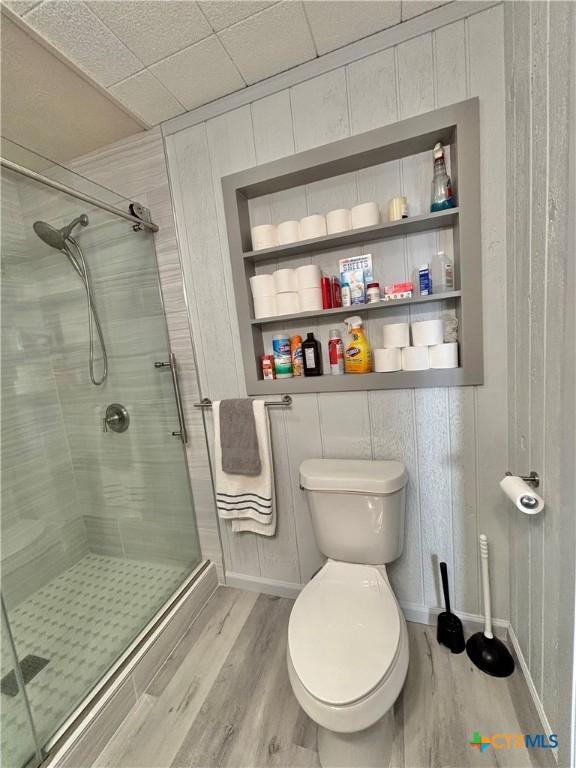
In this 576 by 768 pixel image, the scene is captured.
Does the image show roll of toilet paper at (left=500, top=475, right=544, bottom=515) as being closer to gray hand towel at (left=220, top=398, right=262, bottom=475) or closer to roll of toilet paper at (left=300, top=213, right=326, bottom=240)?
gray hand towel at (left=220, top=398, right=262, bottom=475)

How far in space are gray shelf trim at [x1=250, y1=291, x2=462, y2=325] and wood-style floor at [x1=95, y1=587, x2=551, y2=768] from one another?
1.35 m

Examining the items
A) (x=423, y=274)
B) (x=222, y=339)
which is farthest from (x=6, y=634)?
(x=423, y=274)

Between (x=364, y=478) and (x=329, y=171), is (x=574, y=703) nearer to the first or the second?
(x=364, y=478)

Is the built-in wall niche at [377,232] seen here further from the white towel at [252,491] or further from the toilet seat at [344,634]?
the toilet seat at [344,634]

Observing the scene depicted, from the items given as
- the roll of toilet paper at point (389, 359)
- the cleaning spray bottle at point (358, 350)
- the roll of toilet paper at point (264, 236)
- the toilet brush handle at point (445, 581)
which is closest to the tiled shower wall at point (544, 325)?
the toilet brush handle at point (445, 581)

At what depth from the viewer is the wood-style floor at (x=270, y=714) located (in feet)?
3.05

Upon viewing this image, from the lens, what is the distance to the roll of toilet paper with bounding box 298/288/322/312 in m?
1.23

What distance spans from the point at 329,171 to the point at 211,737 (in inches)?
81.1

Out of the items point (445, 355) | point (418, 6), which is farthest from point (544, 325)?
point (418, 6)

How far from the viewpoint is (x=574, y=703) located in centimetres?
68

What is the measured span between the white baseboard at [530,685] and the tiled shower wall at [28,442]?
178 cm

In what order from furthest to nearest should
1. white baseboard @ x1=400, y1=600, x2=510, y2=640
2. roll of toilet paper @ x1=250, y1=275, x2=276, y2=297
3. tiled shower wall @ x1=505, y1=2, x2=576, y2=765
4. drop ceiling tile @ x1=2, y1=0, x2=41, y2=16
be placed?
roll of toilet paper @ x1=250, y1=275, x2=276, y2=297
white baseboard @ x1=400, y1=600, x2=510, y2=640
drop ceiling tile @ x1=2, y1=0, x2=41, y2=16
tiled shower wall @ x1=505, y1=2, x2=576, y2=765

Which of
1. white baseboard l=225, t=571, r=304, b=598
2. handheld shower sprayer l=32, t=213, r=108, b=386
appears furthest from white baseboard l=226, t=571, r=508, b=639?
handheld shower sprayer l=32, t=213, r=108, b=386

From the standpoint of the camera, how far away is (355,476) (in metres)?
1.14
